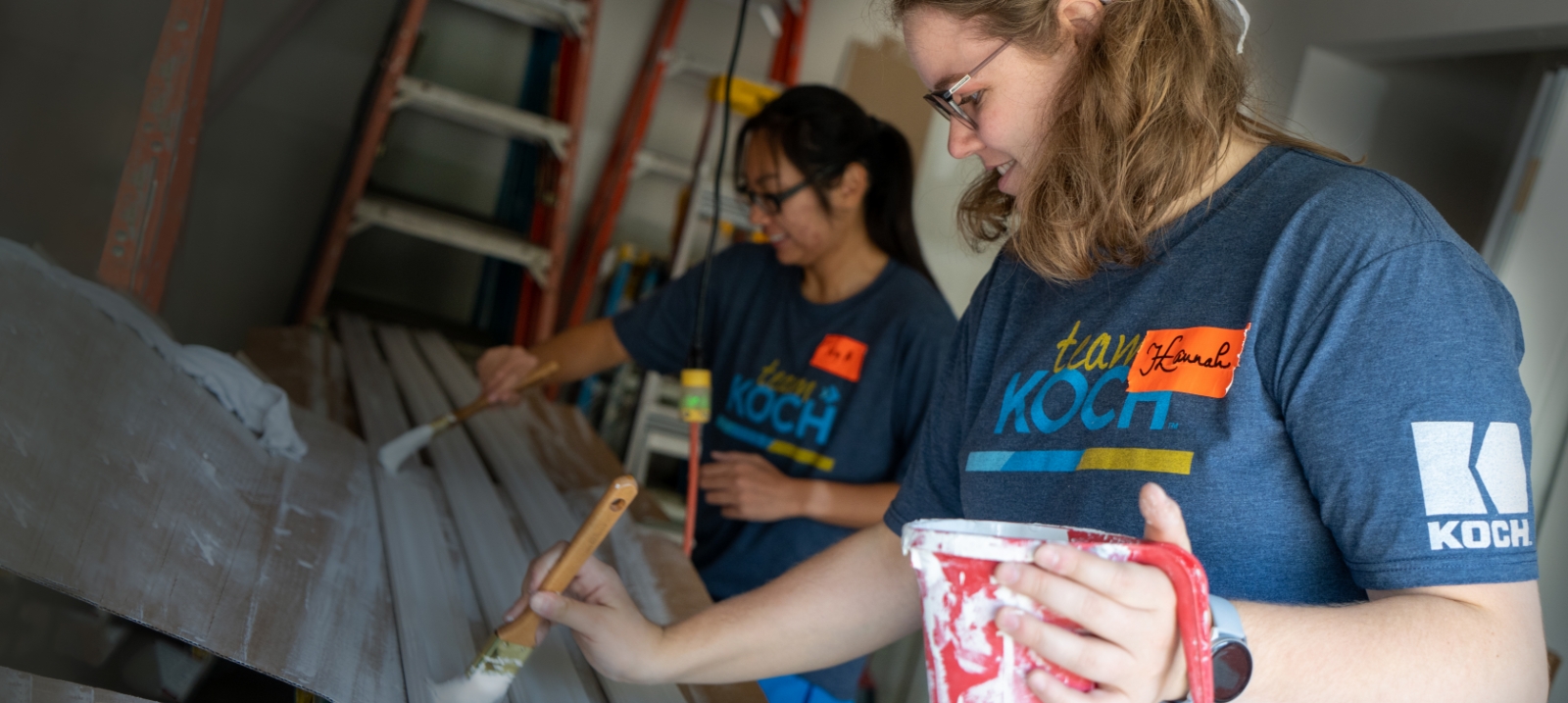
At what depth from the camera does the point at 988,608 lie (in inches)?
20.3

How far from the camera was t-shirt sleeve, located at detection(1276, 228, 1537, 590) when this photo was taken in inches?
22.4

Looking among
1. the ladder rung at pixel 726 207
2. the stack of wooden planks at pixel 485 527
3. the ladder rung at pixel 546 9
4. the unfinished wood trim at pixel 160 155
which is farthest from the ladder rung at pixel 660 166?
the unfinished wood trim at pixel 160 155

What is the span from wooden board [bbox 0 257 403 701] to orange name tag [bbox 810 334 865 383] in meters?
0.80

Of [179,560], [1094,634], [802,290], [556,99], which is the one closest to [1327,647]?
[1094,634]

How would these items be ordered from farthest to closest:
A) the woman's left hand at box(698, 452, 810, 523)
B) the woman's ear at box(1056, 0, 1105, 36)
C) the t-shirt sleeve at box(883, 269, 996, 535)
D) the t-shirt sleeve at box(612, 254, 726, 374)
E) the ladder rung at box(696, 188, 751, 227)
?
the ladder rung at box(696, 188, 751, 227) < the t-shirt sleeve at box(612, 254, 726, 374) < the woman's left hand at box(698, 452, 810, 523) < the t-shirt sleeve at box(883, 269, 996, 535) < the woman's ear at box(1056, 0, 1105, 36)

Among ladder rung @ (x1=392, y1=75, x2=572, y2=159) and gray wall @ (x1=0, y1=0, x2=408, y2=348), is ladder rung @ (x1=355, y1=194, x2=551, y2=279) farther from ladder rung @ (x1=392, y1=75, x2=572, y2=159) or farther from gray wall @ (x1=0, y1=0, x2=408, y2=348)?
ladder rung @ (x1=392, y1=75, x2=572, y2=159)

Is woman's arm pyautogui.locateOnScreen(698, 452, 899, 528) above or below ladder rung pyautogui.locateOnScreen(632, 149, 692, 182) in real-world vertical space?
below

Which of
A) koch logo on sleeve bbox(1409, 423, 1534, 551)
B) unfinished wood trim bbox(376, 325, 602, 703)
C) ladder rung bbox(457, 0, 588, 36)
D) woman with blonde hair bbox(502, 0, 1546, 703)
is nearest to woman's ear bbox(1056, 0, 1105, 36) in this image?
woman with blonde hair bbox(502, 0, 1546, 703)

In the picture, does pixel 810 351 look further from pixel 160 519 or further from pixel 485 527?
pixel 160 519

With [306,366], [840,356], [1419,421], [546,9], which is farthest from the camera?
[546,9]

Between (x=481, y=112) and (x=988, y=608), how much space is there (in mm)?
2591

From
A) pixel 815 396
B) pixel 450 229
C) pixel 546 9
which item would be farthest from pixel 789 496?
pixel 546 9

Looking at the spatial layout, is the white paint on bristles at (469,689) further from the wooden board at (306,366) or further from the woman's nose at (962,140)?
the wooden board at (306,366)

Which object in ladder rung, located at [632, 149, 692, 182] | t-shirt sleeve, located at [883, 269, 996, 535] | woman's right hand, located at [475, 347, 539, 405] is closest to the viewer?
t-shirt sleeve, located at [883, 269, 996, 535]
